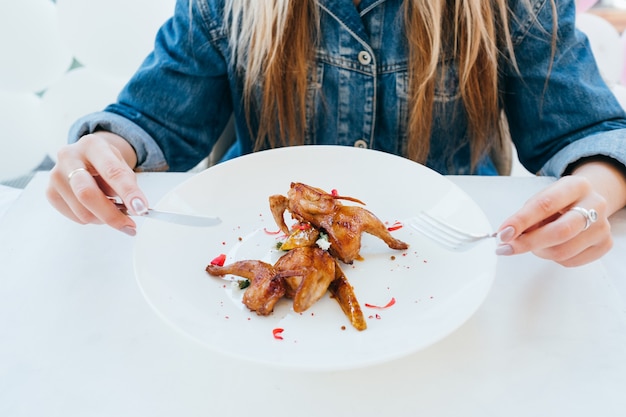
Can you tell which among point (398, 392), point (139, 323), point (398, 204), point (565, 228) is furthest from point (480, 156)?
point (139, 323)

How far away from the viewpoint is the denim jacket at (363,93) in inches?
41.0

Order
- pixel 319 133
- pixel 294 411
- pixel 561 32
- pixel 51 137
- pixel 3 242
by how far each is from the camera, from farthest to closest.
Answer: pixel 51 137 < pixel 319 133 < pixel 561 32 < pixel 3 242 < pixel 294 411

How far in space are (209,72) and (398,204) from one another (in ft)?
1.81

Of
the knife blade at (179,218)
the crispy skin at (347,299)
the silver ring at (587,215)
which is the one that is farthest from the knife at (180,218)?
the silver ring at (587,215)

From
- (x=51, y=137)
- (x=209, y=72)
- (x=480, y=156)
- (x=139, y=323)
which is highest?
(x=209, y=72)

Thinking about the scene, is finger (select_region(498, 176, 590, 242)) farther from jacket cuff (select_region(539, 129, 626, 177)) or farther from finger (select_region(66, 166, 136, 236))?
finger (select_region(66, 166, 136, 236))

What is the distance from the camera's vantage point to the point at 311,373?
649 mm

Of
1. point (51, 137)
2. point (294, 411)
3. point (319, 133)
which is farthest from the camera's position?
point (51, 137)

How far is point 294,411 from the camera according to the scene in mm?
611

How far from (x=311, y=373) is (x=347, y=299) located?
0.10 metres

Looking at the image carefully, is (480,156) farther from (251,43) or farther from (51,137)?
(51,137)

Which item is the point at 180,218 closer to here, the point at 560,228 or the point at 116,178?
the point at 116,178

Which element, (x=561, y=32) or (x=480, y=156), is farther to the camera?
(x=480, y=156)

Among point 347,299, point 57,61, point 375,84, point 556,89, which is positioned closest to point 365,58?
point 375,84
